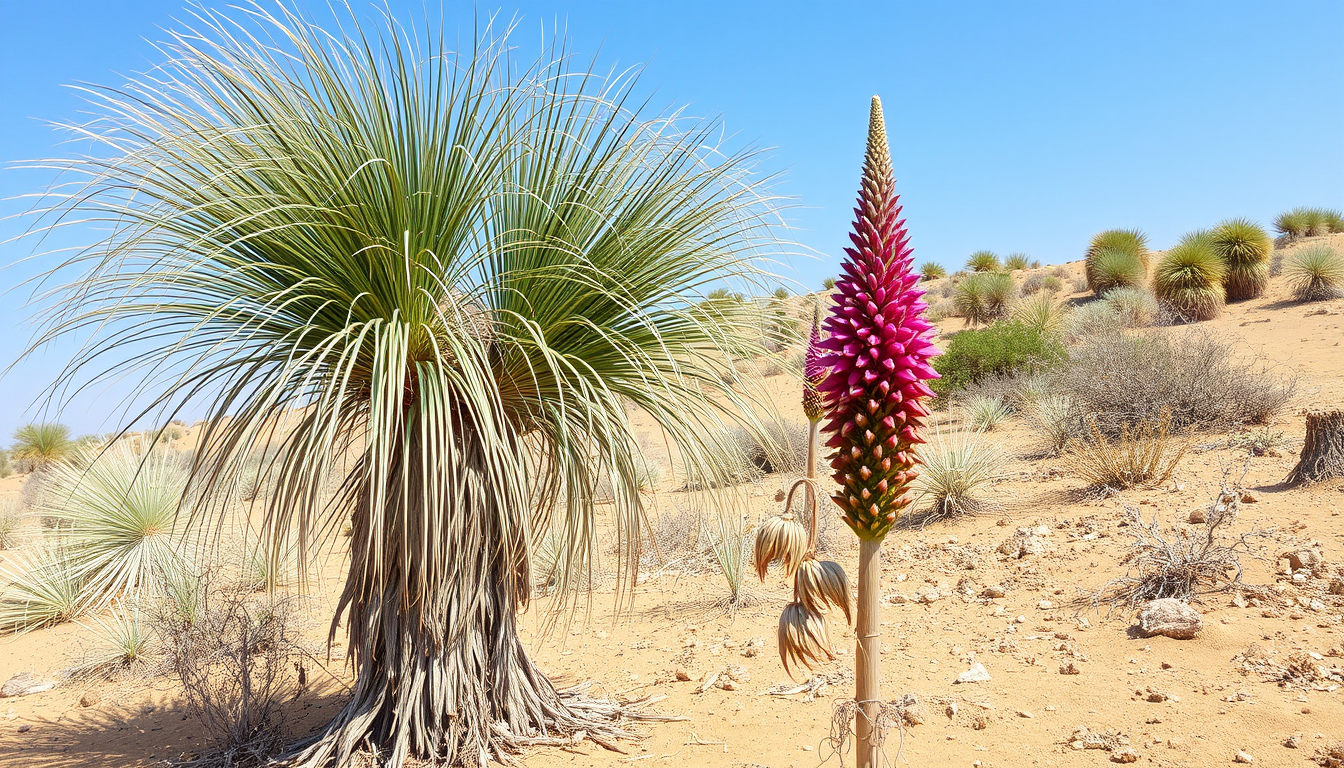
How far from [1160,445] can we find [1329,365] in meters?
8.26

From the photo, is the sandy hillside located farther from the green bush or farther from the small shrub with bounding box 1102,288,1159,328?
the small shrub with bounding box 1102,288,1159,328

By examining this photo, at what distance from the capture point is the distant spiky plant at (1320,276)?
16641 millimetres

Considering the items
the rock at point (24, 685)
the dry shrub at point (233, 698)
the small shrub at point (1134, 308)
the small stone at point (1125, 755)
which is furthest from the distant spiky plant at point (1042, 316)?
the rock at point (24, 685)

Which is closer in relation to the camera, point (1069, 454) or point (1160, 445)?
point (1160, 445)

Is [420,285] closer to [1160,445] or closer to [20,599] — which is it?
[1160,445]

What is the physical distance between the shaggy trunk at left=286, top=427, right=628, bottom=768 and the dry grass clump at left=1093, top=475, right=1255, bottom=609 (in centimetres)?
357

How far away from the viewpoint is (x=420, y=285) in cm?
278

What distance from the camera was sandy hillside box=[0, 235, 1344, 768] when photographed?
337cm

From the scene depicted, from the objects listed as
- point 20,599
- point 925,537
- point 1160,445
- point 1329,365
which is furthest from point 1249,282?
point 20,599

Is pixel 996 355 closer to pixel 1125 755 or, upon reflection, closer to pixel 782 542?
pixel 1125 755

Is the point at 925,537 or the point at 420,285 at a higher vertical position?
the point at 420,285

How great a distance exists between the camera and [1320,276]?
16.8 meters

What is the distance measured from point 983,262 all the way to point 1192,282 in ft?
42.6

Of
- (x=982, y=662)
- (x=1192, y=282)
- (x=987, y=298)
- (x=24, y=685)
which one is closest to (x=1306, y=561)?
(x=982, y=662)
